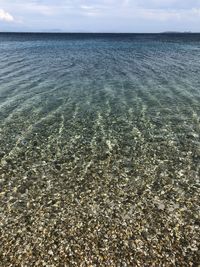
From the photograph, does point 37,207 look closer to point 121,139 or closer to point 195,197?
point 195,197

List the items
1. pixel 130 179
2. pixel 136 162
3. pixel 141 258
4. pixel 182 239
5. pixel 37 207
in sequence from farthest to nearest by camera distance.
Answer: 1. pixel 136 162
2. pixel 130 179
3. pixel 37 207
4. pixel 182 239
5. pixel 141 258

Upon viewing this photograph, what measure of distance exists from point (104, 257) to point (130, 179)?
6638mm

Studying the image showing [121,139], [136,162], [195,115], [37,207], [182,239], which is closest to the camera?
[182,239]

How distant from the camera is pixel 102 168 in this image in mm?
20078

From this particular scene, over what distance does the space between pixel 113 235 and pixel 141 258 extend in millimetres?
1766

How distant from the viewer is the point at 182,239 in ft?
45.3

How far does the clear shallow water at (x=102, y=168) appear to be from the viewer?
14.1 m

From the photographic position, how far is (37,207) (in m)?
16.1

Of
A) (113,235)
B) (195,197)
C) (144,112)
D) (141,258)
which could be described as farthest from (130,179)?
(144,112)

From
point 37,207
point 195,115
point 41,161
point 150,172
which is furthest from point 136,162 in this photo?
point 195,115

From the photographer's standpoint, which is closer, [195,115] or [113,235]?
[113,235]

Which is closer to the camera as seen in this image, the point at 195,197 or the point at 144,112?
the point at 195,197

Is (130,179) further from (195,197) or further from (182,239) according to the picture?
(182,239)

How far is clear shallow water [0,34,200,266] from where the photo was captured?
14102mm
